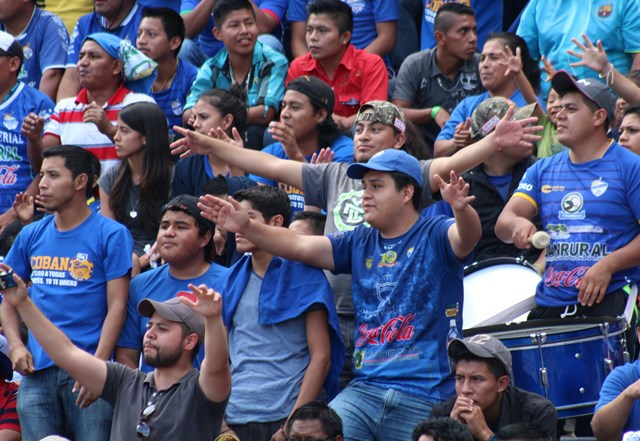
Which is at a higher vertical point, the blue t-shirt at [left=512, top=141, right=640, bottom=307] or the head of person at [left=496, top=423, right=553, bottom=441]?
the blue t-shirt at [left=512, top=141, right=640, bottom=307]

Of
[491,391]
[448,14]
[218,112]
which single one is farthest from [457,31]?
[491,391]

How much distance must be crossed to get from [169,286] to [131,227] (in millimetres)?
1181

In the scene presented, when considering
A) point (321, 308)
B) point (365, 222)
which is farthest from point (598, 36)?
point (321, 308)

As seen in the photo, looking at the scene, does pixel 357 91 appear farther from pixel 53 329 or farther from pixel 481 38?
pixel 53 329

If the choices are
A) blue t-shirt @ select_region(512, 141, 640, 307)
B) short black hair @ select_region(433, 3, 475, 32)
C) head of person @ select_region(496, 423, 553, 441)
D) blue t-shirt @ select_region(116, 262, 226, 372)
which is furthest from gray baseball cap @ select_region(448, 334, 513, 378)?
short black hair @ select_region(433, 3, 475, 32)

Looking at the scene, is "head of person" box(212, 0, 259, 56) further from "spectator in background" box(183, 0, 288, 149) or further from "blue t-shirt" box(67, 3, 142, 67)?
"blue t-shirt" box(67, 3, 142, 67)

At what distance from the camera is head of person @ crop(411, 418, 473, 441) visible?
5.51m

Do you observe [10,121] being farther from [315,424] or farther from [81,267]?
[315,424]

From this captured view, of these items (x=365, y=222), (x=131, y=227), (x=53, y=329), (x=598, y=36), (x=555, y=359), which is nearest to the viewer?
(x=53, y=329)

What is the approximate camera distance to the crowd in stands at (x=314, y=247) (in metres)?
6.14

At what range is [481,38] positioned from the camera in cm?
1091

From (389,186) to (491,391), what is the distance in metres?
1.28

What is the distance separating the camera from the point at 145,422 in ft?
19.4

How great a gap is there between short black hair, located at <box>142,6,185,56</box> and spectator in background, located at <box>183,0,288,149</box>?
1.46 feet
